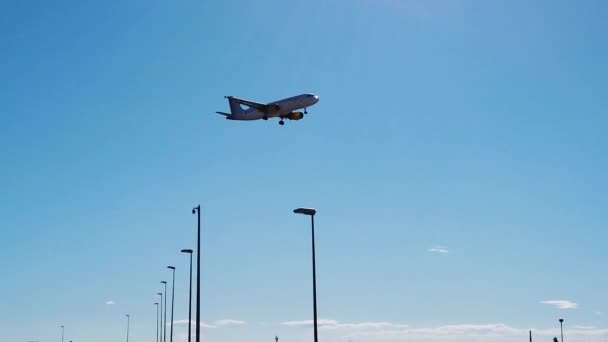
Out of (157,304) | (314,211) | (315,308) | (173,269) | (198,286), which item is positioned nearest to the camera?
(315,308)

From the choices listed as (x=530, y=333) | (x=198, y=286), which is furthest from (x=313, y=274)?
(x=530, y=333)

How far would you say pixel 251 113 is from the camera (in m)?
85.3

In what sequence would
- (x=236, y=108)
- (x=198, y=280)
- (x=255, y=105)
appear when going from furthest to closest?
1. (x=236, y=108)
2. (x=255, y=105)
3. (x=198, y=280)

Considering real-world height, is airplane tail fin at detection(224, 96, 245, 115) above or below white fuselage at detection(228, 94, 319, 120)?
above

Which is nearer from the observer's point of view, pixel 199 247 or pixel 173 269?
pixel 199 247

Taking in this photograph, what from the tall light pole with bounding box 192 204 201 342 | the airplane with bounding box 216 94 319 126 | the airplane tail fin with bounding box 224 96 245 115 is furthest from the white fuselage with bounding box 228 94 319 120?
the tall light pole with bounding box 192 204 201 342

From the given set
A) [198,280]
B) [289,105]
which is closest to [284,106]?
[289,105]

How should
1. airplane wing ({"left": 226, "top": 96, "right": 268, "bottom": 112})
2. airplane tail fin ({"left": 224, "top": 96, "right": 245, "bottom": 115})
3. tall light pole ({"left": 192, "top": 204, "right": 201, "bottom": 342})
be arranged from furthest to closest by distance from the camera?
airplane tail fin ({"left": 224, "top": 96, "right": 245, "bottom": 115}), airplane wing ({"left": 226, "top": 96, "right": 268, "bottom": 112}), tall light pole ({"left": 192, "top": 204, "right": 201, "bottom": 342})

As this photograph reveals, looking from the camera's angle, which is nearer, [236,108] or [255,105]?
[255,105]

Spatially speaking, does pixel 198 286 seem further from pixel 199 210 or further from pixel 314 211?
pixel 314 211

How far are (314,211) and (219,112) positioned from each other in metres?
37.9

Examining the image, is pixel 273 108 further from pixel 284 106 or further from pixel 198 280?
pixel 198 280

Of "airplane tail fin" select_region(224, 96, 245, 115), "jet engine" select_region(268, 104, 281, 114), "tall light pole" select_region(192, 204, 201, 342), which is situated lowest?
"tall light pole" select_region(192, 204, 201, 342)

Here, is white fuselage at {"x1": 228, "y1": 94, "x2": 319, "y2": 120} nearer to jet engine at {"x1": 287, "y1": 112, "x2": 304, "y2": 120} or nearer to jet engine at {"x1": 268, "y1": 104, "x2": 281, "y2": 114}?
jet engine at {"x1": 268, "y1": 104, "x2": 281, "y2": 114}
